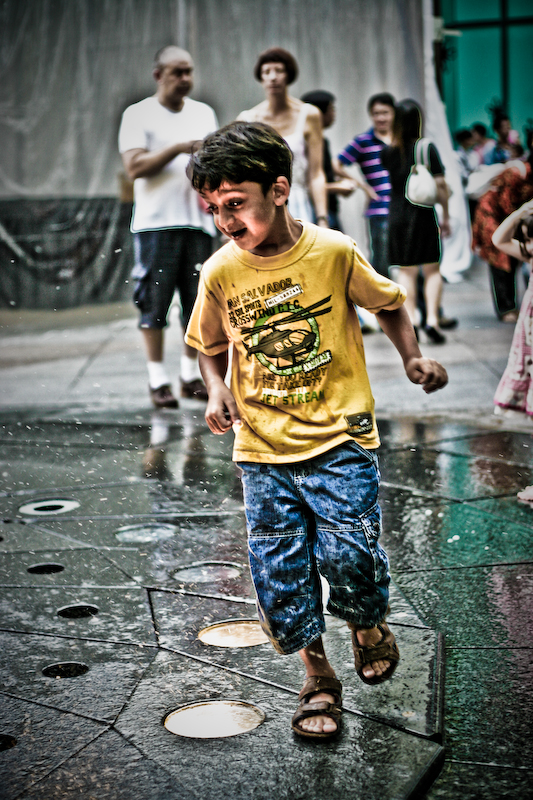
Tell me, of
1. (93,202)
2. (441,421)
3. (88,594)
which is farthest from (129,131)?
(93,202)

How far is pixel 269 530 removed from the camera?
2.41 metres

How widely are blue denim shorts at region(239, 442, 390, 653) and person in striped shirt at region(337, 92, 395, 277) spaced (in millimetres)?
6089

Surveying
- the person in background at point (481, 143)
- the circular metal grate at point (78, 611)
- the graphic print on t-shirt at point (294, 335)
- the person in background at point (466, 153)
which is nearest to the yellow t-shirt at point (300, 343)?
the graphic print on t-shirt at point (294, 335)

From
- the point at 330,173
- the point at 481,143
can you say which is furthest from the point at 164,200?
the point at 481,143

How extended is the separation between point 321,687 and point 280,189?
A: 1.21m

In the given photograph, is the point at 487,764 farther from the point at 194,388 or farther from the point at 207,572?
the point at 194,388

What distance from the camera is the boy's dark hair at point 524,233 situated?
4234 mm

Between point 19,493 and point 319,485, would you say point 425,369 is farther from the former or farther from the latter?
point 19,493

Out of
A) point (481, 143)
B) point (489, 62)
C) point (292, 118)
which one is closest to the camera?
point (292, 118)

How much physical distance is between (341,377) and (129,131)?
4140 mm

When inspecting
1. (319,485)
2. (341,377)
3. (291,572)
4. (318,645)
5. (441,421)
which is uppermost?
(341,377)

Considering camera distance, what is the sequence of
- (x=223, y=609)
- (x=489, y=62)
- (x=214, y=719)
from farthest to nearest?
(x=489, y=62) → (x=223, y=609) → (x=214, y=719)

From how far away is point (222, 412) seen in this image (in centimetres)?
237

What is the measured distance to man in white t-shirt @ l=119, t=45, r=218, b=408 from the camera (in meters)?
6.08
